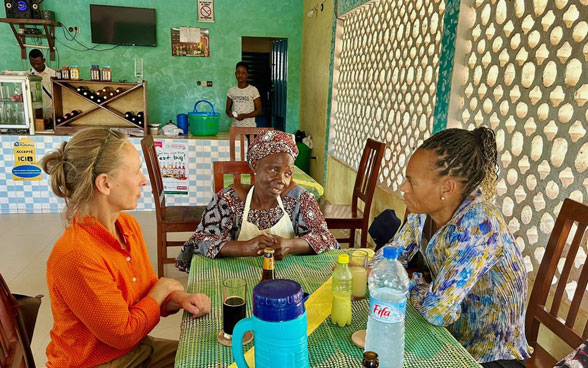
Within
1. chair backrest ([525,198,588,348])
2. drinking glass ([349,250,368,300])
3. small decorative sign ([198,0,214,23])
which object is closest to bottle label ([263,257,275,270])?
drinking glass ([349,250,368,300])

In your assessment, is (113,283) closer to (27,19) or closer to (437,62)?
(437,62)

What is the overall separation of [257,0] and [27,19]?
3156mm

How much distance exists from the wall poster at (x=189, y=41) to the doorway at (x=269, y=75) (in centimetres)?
136

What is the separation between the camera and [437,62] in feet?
10.0

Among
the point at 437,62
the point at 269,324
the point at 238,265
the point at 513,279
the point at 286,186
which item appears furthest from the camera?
the point at 437,62

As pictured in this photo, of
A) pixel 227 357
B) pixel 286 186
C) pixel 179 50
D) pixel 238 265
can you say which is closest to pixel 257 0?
pixel 179 50

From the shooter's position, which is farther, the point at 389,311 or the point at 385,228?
the point at 385,228

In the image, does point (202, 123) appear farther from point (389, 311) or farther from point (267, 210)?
point (389, 311)

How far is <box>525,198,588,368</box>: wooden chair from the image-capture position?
1.52 meters

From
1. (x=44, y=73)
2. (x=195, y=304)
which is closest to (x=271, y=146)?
(x=195, y=304)

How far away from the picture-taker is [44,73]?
577cm

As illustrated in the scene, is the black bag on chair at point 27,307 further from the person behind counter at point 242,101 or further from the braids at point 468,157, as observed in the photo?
the person behind counter at point 242,101

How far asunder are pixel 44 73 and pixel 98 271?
5.63m

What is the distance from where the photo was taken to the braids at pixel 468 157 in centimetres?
147
